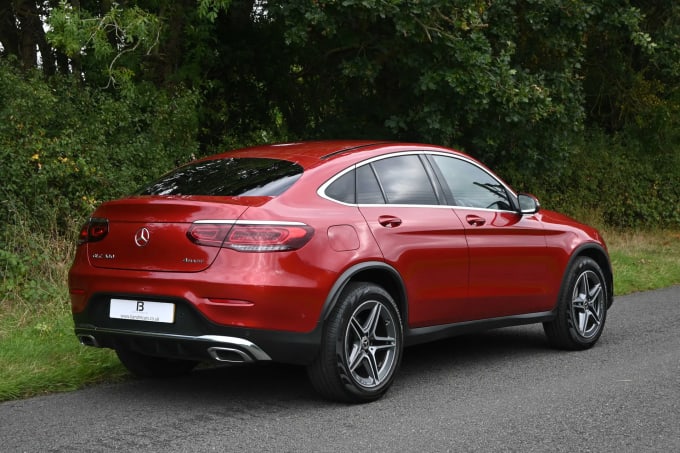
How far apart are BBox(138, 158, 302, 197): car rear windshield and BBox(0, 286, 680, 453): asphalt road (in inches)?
52.3

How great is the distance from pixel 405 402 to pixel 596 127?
16076 millimetres

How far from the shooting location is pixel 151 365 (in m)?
6.89

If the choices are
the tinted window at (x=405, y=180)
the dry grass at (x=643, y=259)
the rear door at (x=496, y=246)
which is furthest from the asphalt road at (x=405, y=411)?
the dry grass at (x=643, y=259)

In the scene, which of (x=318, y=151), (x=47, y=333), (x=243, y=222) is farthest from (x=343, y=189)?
(x=47, y=333)

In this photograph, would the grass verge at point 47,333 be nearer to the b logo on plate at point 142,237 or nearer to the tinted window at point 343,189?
the b logo on plate at point 142,237

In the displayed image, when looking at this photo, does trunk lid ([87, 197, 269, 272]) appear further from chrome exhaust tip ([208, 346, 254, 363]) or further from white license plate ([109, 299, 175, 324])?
chrome exhaust tip ([208, 346, 254, 363])

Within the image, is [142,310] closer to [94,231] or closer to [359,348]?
[94,231]

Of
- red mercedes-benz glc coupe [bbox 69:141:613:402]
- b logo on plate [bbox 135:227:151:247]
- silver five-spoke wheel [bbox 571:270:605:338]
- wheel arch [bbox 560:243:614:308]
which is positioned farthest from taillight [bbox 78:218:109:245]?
wheel arch [bbox 560:243:614:308]

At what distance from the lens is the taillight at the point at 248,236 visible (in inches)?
223

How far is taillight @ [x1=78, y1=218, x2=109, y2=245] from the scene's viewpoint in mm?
6145

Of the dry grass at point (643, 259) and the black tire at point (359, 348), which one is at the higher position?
the black tire at point (359, 348)

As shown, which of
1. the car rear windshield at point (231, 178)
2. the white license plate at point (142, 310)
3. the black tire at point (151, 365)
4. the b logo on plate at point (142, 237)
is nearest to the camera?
the white license plate at point (142, 310)

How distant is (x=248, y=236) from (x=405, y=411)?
56.9 inches

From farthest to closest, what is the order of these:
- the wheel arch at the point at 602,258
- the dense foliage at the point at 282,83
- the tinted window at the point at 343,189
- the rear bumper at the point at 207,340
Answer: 1. the dense foliage at the point at 282,83
2. the wheel arch at the point at 602,258
3. the tinted window at the point at 343,189
4. the rear bumper at the point at 207,340
